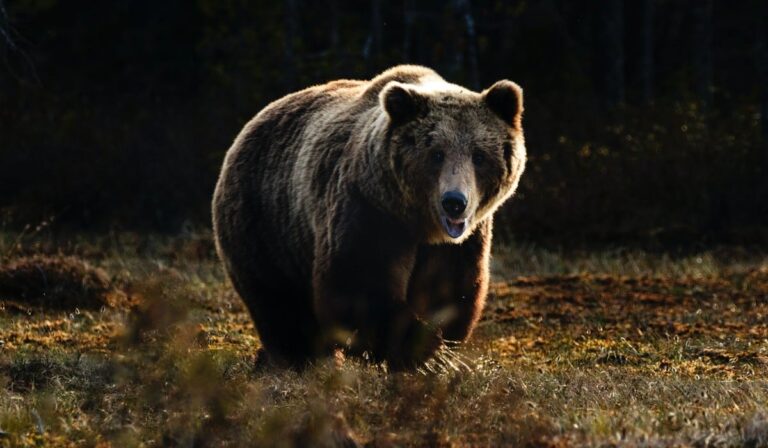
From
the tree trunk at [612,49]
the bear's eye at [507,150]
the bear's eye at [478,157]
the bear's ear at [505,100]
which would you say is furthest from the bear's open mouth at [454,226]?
the tree trunk at [612,49]

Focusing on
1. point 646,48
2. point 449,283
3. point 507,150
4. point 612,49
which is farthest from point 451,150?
point 646,48

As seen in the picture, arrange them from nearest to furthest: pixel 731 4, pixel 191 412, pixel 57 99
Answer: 1. pixel 191 412
2. pixel 57 99
3. pixel 731 4

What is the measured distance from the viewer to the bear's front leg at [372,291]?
615cm

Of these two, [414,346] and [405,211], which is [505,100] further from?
[414,346]

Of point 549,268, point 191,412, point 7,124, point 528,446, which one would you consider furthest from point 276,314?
point 7,124

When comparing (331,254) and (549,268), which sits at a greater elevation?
(331,254)

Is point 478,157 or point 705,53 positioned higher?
point 478,157

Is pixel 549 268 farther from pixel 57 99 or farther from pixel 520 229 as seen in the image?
pixel 57 99

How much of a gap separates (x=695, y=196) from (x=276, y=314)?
8.69 m

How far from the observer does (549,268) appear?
12.4 m

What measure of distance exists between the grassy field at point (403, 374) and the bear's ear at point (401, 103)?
1.27 meters

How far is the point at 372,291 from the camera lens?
6152 millimetres

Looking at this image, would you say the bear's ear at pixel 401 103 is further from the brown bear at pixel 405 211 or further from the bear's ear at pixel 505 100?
the bear's ear at pixel 505 100

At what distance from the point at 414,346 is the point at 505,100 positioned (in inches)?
53.3
